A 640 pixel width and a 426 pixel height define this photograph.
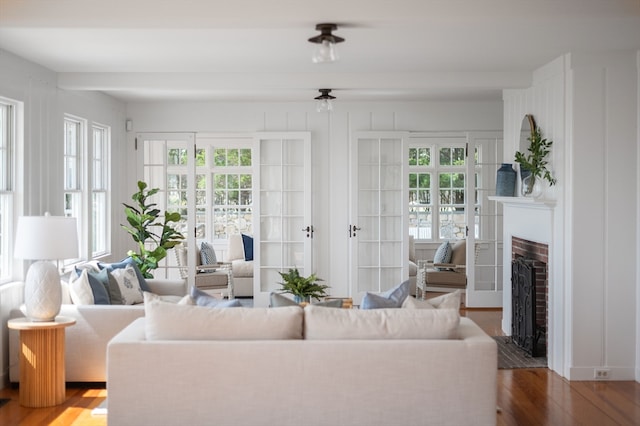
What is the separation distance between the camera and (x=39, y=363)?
520 cm

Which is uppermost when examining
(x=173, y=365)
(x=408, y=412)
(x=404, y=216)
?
(x=404, y=216)

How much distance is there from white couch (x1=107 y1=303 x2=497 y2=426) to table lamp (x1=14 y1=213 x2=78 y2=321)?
1.49m

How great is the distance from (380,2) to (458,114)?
17.7 ft

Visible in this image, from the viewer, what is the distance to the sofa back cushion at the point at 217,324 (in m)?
4.05

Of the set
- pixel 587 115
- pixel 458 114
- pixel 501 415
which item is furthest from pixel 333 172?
pixel 501 415

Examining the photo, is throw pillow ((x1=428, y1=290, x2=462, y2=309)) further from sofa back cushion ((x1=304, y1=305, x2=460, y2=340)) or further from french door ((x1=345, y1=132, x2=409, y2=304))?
french door ((x1=345, y1=132, x2=409, y2=304))

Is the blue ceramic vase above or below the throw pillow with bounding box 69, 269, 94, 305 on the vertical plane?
above

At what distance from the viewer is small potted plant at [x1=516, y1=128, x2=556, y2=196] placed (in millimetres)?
6434

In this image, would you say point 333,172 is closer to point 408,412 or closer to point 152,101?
point 152,101

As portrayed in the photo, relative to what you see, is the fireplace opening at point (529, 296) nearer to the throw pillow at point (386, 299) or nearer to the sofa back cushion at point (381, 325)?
the throw pillow at point (386, 299)

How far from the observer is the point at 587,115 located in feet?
19.5

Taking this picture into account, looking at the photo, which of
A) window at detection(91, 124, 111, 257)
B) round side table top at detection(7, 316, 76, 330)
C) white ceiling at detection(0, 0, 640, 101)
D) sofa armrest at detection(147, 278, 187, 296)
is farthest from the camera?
window at detection(91, 124, 111, 257)

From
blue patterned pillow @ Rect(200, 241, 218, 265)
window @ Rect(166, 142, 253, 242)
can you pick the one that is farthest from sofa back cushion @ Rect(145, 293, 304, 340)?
window @ Rect(166, 142, 253, 242)

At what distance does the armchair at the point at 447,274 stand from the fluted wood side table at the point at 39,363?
18.8 feet
